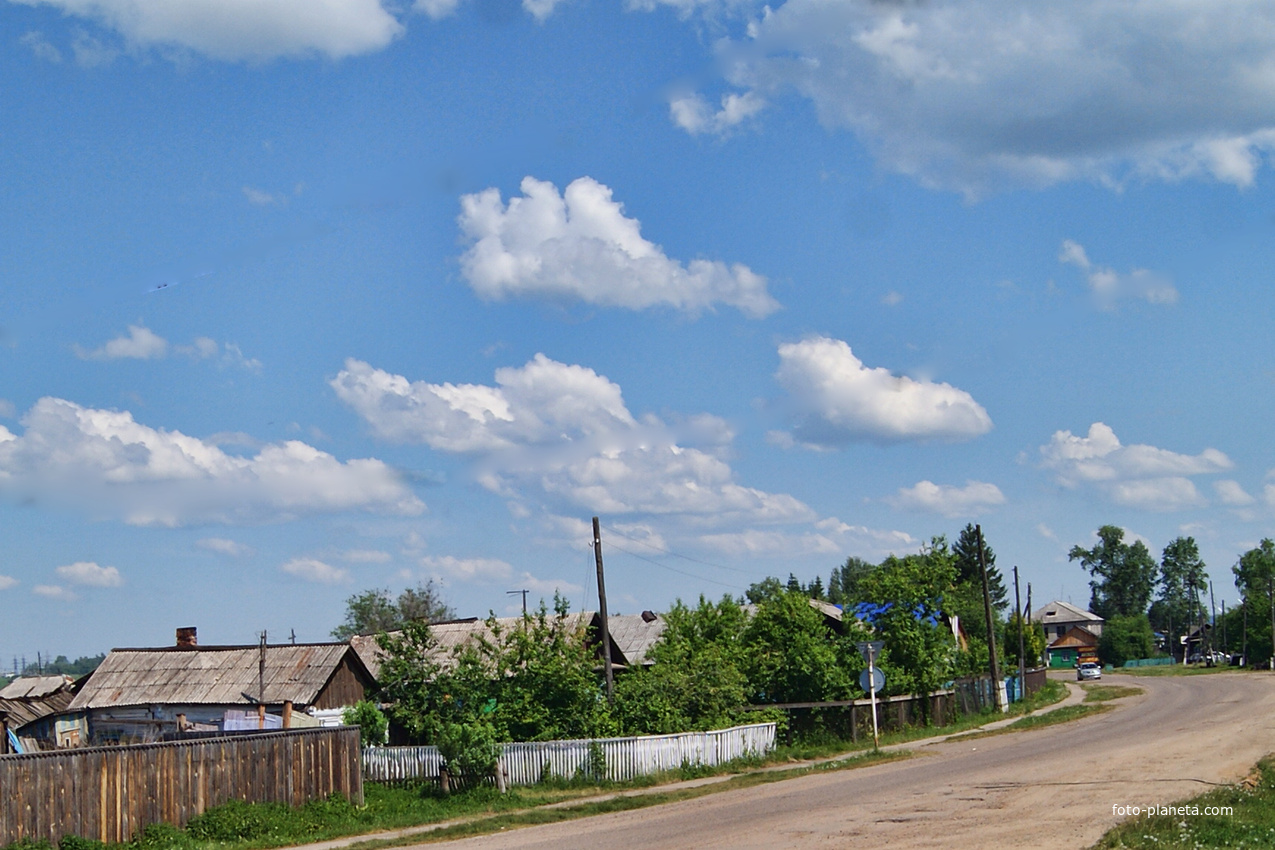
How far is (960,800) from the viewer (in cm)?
2061

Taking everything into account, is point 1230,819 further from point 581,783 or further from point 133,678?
point 133,678

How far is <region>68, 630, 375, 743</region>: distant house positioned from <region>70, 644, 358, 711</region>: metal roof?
0.12ft

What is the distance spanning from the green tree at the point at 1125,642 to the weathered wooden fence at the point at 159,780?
119 metres

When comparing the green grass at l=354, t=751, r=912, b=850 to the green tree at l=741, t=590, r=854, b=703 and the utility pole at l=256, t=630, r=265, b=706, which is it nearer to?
the green tree at l=741, t=590, r=854, b=703

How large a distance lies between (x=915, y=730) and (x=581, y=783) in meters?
16.5

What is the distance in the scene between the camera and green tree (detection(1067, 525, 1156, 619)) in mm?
169000

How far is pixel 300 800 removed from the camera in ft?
79.3

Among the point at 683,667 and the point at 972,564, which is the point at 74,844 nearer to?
the point at 683,667

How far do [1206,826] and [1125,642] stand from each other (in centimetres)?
12303

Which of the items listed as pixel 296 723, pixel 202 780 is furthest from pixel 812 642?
pixel 202 780

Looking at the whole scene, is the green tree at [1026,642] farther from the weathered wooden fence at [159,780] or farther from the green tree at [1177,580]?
the green tree at [1177,580]

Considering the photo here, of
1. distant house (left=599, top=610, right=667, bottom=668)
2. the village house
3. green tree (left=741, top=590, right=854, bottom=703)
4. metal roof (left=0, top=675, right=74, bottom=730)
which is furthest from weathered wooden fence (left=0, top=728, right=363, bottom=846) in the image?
the village house

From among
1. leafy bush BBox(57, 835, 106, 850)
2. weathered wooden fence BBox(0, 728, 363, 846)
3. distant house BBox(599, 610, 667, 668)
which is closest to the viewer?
weathered wooden fence BBox(0, 728, 363, 846)

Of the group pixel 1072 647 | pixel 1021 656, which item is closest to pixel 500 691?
pixel 1021 656
